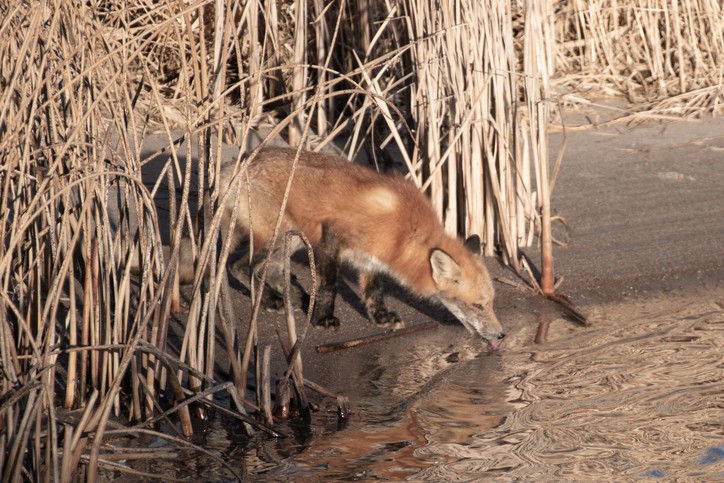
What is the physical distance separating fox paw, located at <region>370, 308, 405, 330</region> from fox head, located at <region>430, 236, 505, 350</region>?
365 millimetres

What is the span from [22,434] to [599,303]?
437cm

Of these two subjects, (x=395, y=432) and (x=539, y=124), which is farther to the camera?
(x=539, y=124)

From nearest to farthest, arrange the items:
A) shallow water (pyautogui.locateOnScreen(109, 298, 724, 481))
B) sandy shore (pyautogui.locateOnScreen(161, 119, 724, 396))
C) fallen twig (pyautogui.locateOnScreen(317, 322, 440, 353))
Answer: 1. shallow water (pyautogui.locateOnScreen(109, 298, 724, 481))
2. fallen twig (pyautogui.locateOnScreen(317, 322, 440, 353))
3. sandy shore (pyautogui.locateOnScreen(161, 119, 724, 396))

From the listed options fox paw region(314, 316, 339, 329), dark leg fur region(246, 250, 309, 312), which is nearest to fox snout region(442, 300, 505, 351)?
fox paw region(314, 316, 339, 329)

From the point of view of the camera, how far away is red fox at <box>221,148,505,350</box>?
21.5 feet

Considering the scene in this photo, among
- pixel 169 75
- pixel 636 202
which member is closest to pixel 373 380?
pixel 636 202

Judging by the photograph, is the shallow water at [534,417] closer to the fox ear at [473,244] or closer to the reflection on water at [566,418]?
the reflection on water at [566,418]

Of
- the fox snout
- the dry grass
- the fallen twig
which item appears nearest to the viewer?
the dry grass

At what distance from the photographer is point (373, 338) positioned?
619 cm

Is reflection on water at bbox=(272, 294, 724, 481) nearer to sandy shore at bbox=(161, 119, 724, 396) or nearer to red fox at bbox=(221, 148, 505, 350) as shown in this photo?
sandy shore at bbox=(161, 119, 724, 396)

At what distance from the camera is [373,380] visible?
18.5ft

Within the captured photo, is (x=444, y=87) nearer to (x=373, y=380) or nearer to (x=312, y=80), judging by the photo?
(x=373, y=380)

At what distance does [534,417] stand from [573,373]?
0.70m

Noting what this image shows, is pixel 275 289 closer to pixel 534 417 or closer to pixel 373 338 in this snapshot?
pixel 373 338
